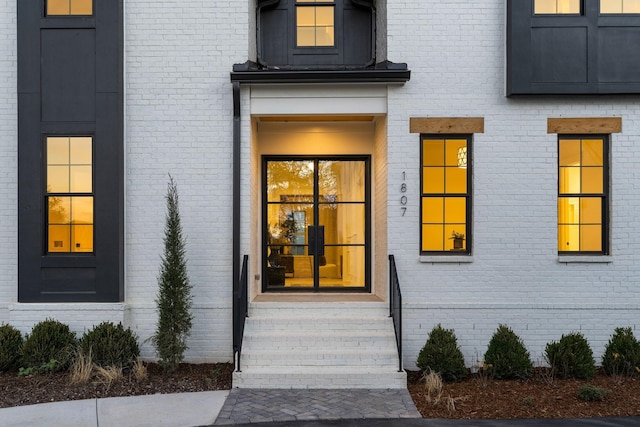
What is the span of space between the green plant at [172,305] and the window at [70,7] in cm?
353

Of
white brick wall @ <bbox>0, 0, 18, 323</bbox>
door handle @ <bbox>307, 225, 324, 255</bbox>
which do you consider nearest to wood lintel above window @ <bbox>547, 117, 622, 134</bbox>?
door handle @ <bbox>307, 225, 324, 255</bbox>


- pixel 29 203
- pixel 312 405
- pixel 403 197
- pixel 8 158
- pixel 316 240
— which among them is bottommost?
pixel 312 405

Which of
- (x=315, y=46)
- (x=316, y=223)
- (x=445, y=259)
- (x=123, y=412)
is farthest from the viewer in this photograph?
(x=316, y=223)

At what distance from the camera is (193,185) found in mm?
7820

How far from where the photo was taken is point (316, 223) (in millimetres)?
9336

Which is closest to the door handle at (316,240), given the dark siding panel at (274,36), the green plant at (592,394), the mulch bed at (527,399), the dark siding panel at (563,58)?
the mulch bed at (527,399)

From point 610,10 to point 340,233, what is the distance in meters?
5.86

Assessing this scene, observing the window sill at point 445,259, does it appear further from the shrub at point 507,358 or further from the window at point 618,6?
the window at point 618,6

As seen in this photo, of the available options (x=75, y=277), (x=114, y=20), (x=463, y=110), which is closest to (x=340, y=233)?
(x=463, y=110)

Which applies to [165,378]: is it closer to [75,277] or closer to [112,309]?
[112,309]

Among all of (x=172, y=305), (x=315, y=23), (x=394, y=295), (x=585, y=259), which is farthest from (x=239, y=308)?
(x=585, y=259)

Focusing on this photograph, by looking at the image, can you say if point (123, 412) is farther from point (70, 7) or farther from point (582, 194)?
point (582, 194)

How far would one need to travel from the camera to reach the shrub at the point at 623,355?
707 centimetres

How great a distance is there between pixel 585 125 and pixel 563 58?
1125 millimetres
